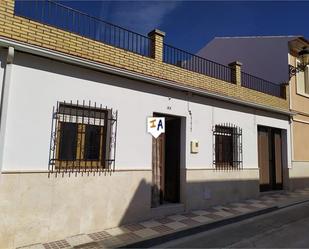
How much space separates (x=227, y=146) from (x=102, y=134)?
4768 mm

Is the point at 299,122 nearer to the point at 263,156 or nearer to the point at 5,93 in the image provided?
the point at 263,156

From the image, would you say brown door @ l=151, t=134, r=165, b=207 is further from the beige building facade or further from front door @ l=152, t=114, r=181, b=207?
the beige building facade

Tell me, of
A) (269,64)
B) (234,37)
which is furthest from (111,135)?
(234,37)

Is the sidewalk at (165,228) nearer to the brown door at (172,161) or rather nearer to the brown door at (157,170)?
the brown door at (157,170)

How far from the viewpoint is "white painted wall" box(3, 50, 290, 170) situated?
18.6ft

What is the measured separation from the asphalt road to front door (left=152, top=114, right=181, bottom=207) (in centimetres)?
186

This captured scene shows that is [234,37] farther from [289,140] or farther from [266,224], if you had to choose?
[266,224]

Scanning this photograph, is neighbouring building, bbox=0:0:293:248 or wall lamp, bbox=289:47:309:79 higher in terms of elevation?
wall lamp, bbox=289:47:309:79

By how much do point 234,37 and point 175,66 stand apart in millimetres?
8173

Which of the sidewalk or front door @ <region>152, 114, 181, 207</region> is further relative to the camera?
front door @ <region>152, 114, 181, 207</region>

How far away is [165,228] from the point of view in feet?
22.2

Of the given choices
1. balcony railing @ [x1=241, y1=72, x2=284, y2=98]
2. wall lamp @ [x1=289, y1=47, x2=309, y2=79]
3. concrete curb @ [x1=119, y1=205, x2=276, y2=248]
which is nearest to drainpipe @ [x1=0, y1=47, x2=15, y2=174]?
concrete curb @ [x1=119, y1=205, x2=276, y2=248]

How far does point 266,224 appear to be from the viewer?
24.7ft

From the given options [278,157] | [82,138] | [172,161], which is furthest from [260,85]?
[82,138]
